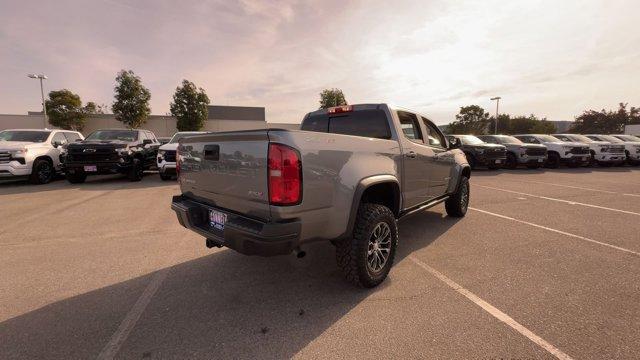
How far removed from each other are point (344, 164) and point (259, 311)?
→ 153cm

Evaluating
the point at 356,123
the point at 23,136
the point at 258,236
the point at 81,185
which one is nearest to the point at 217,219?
the point at 258,236

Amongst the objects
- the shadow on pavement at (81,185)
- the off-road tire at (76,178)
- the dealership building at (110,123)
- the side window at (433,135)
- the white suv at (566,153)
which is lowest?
the shadow on pavement at (81,185)

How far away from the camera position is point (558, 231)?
504 cm

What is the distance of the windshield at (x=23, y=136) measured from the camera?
10266 mm

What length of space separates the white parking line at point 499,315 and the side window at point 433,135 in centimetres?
200

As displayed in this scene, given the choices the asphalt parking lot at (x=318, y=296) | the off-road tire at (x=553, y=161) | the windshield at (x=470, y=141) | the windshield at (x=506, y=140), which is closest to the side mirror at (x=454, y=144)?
Result: the asphalt parking lot at (x=318, y=296)

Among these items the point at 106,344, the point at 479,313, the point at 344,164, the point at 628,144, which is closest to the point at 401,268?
the point at 479,313

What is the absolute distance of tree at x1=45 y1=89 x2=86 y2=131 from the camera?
36.1 m

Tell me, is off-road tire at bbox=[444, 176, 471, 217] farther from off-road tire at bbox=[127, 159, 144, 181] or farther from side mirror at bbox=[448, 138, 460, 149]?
off-road tire at bbox=[127, 159, 144, 181]

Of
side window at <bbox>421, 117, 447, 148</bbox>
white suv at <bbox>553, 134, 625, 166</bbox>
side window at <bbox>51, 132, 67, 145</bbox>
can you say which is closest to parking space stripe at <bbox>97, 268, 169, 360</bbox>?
side window at <bbox>421, 117, 447, 148</bbox>

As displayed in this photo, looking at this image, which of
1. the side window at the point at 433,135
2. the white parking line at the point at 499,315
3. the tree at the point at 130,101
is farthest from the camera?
the tree at the point at 130,101

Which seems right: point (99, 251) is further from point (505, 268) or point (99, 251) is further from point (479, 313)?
point (505, 268)

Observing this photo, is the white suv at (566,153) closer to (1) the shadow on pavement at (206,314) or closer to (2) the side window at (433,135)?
(2) the side window at (433,135)

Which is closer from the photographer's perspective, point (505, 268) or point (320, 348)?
point (320, 348)
